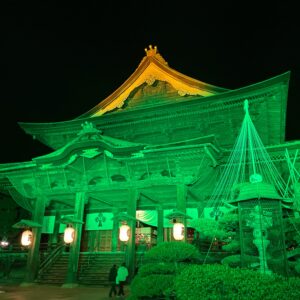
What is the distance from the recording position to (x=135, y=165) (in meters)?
18.4

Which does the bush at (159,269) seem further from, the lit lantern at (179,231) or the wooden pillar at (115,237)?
the wooden pillar at (115,237)

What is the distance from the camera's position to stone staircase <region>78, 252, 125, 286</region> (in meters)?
17.6

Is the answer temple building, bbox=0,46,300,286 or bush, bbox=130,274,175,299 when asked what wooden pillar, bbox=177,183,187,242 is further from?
bush, bbox=130,274,175,299

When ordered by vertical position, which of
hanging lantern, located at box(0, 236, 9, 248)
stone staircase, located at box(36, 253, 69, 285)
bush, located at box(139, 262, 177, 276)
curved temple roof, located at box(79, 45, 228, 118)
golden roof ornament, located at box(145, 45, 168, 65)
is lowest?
stone staircase, located at box(36, 253, 69, 285)

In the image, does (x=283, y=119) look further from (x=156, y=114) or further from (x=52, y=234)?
(x=52, y=234)

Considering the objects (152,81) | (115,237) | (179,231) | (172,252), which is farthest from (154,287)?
(152,81)

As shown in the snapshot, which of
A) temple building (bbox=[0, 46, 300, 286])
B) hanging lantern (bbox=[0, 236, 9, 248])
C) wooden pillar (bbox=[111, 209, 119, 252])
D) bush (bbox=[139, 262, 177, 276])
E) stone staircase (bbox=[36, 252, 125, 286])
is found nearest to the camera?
bush (bbox=[139, 262, 177, 276])

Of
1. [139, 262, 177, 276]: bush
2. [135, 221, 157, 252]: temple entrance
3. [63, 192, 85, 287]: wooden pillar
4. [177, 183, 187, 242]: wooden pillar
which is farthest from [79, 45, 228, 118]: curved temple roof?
[139, 262, 177, 276]: bush

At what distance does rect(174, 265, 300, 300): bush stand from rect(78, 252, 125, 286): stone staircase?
11.6 meters

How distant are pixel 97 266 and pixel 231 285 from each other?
14.1 metres

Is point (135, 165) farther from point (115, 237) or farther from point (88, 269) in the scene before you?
point (88, 269)

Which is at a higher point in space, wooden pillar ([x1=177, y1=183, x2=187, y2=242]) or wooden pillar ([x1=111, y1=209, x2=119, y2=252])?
wooden pillar ([x1=177, y1=183, x2=187, y2=242])

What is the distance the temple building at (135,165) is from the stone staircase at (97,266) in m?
0.07

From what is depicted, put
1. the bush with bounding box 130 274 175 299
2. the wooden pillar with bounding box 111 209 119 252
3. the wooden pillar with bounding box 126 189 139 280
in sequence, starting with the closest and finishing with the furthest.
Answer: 1. the bush with bounding box 130 274 175 299
2. the wooden pillar with bounding box 126 189 139 280
3. the wooden pillar with bounding box 111 209 119 252
